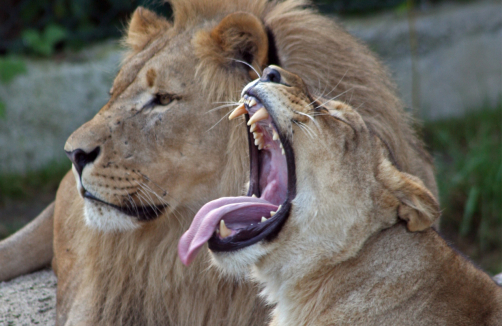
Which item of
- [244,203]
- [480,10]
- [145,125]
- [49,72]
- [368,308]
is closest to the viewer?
[368,308]

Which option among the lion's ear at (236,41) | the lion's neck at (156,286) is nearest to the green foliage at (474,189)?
the lion's neck at (156,286)

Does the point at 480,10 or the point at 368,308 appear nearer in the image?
the point at 368,308

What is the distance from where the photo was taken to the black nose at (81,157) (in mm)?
2176

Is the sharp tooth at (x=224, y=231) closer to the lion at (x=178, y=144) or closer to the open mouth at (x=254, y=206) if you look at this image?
the open mouth at (x=254, y=206)

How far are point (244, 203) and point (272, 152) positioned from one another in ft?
0.86

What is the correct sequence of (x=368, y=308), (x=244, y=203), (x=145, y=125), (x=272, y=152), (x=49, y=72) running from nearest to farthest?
1. (x=368, y=308)
2. (x=244, y=203)
3. (x=272, y=152)
4. (x=145, y=125)
5. (x=49, y=72)

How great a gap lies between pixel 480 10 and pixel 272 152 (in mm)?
4803

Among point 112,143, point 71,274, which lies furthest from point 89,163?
point 71,274

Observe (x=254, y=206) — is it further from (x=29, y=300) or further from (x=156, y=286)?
A: (x=29, y=300)

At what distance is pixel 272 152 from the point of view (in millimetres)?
2125

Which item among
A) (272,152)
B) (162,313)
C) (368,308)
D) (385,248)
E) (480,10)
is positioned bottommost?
(480,10)

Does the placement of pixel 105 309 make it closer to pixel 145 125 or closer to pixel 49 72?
pixel 145 125

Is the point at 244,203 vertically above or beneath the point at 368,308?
above

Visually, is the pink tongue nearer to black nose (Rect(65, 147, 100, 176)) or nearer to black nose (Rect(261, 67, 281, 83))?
black nose (Rect(261, 67, 281, 83))
